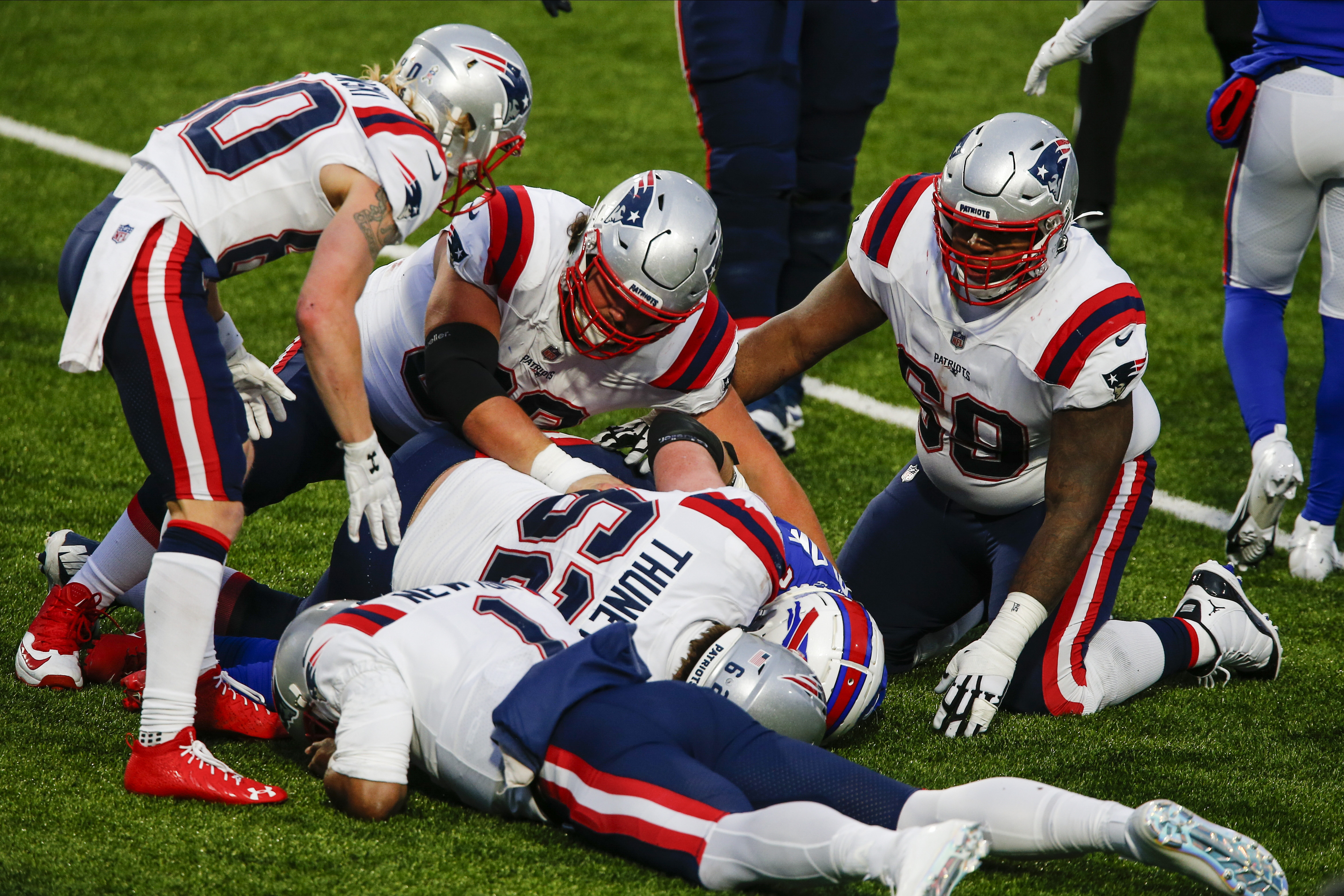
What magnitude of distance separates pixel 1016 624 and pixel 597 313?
3.70ft

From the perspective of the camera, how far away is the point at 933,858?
195 cm

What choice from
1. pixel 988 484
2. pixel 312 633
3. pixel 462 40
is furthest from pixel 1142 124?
pixel 312 633

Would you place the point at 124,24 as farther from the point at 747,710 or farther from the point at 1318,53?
the point at 747,710

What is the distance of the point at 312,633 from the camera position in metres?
2.64

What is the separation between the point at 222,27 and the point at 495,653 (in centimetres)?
854

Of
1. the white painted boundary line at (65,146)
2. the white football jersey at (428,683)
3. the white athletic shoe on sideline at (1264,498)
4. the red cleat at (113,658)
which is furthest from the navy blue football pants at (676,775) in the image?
the white painted boundary line at (65,146)

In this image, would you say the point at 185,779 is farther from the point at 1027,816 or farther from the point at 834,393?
the point at 834,393

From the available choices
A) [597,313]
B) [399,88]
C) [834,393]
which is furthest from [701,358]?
[834,393]

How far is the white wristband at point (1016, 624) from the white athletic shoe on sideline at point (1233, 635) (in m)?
0.66

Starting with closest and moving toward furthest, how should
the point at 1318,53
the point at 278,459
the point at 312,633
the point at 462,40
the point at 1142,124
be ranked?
the point at 312,633, the point at 462,40, the point at 278,459, the point at 1318,53, the point at 1142,124

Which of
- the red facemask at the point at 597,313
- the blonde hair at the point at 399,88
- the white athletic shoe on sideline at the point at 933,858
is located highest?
the blonde hair at the point at 399,88

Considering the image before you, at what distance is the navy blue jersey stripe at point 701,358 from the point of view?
342 centimetres

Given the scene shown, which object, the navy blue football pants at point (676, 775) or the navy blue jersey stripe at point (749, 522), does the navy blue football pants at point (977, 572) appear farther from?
the navy blue football pants at point (676, 775)

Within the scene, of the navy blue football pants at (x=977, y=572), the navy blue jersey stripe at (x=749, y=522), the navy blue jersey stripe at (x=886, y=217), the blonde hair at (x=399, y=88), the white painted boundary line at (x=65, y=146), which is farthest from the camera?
the white painted boundary line at (x=65, y=146)
